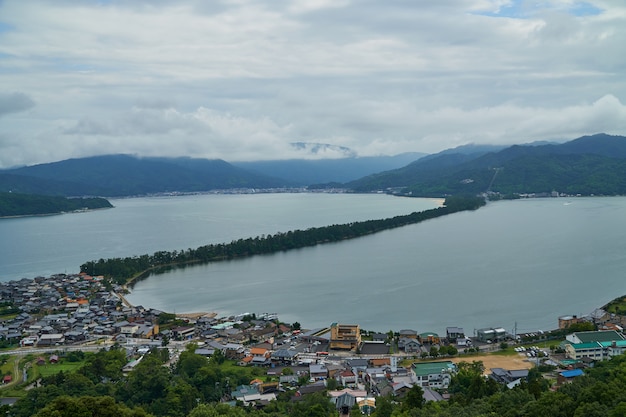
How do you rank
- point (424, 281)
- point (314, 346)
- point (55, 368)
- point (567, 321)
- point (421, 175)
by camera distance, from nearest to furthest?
1. point (55, 368)
2. point (314, 346)
3. point (567, 321)
4. point (424, 281)
5. point (421, 175)

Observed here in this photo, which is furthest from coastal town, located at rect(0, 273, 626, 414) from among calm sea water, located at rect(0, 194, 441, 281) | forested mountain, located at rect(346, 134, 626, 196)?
forested mountain, located at rect(346, 134, 626, 196)

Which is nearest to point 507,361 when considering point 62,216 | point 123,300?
point 123,300

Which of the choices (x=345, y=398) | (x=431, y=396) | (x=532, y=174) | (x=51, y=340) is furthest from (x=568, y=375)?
(x=532, y=174)

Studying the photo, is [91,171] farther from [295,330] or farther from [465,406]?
[465,406]

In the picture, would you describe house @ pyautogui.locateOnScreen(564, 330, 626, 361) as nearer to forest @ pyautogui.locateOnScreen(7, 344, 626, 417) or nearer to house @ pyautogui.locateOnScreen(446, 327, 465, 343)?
forest @ pyautogui.locateOnScreen(7, 344, 626, 417)

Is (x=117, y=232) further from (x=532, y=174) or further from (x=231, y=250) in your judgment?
(x=532, y=174)

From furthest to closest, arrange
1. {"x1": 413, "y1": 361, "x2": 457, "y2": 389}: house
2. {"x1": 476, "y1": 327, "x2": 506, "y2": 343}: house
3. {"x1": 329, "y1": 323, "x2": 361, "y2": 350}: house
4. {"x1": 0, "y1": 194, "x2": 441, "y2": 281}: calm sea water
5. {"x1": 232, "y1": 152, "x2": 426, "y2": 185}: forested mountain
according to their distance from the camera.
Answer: {"x1": 232, "y1": 152, "x2": 426, "y2": 185}: forested mountain, {"x1": 0, "y1": 194, "x2": 441, "y2": 281}: calm sea water, {"x1": 476, "y1": 327, "x2": 506, "y2": 343}: house, {"x1": 329, "y1": 323, "x2": 361, "y2": 350}: house, {"x1": 413, "y1": 361, "x2": 457, "y2": 389}: house

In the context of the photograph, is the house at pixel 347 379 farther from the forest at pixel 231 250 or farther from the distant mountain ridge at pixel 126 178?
the distant mountain ridge at pixel 126 178
